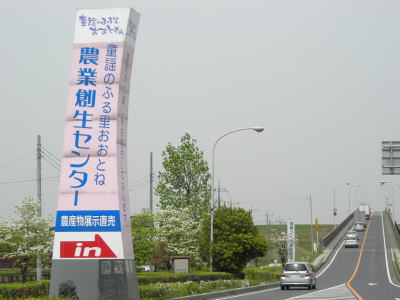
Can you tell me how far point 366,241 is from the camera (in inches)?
4456

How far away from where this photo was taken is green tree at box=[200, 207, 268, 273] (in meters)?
50.2

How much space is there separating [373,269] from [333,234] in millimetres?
48864

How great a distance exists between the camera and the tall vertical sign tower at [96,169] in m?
27.7

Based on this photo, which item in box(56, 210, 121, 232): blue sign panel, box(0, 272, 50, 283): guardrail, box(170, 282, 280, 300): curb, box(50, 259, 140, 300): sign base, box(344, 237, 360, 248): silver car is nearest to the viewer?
box(50, 259, 140, 300): sign base

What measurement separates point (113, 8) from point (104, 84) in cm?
279

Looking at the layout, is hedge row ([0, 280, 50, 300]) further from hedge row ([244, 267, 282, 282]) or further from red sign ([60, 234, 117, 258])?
hedge row ([244, 267, 282, 282])

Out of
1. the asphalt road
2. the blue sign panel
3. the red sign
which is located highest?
the blue sign panel

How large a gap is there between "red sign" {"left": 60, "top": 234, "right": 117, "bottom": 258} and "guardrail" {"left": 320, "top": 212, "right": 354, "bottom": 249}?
7909 centimetres

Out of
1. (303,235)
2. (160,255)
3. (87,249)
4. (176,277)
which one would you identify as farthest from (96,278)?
(303,235)

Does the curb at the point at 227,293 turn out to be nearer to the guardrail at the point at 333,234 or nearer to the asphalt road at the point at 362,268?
the asphalt road at the point at 362,268

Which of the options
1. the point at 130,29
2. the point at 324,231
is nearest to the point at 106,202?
the point at 130,29

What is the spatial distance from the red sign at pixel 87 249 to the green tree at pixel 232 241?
74.8 feet

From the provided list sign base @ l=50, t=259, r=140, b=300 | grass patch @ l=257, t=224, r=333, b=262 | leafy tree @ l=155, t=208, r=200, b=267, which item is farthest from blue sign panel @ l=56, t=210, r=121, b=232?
grass patch @ l=257, t=224, r=333, b=262

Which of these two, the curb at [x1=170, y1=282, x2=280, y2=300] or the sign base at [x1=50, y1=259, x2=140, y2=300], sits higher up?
the sign base at [x1=50, y1=259, x2=140, y2=300]
